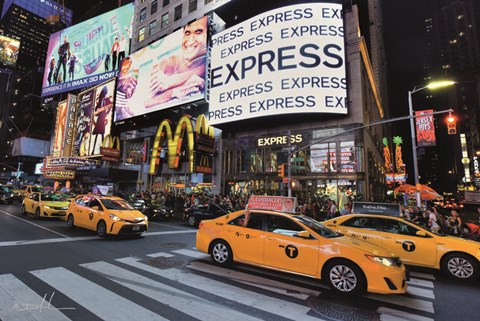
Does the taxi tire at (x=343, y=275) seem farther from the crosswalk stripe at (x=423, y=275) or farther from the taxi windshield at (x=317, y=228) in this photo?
the crosswalk stripe at (x=423, y=275)

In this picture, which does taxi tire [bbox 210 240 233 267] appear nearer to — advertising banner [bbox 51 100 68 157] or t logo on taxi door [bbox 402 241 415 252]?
t logo on taxi door [bbox 402 241 415 252]

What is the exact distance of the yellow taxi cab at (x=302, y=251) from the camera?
562 centimetres

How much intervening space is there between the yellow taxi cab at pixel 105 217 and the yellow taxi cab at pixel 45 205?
3.43 metres

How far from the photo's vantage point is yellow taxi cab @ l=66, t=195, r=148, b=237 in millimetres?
10797

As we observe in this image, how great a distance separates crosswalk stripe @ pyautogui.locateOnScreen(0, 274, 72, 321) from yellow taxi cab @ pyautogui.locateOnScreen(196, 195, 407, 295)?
386cm

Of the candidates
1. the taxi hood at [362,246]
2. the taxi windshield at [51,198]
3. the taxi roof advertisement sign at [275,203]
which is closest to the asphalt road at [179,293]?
the taxi hood at [362,246]

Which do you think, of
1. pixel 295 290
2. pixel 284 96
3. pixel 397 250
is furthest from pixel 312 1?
pixel 295 290

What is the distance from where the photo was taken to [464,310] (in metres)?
5.32

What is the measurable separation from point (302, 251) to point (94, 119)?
48.3 m

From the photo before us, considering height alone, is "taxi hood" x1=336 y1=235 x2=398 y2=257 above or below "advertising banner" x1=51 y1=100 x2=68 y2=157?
below

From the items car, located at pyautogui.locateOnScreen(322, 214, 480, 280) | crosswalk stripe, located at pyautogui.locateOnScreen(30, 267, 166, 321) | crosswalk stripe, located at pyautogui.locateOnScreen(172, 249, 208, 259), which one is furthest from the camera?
crosswalk stripe, located at pyautogui.locateOnScreen(172, 249, 208, 259)

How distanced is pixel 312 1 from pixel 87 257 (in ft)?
93.6

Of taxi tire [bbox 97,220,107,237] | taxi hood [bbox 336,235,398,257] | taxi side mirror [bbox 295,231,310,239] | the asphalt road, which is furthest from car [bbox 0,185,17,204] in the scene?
taxi hood [bbox 336,235,398,257]
